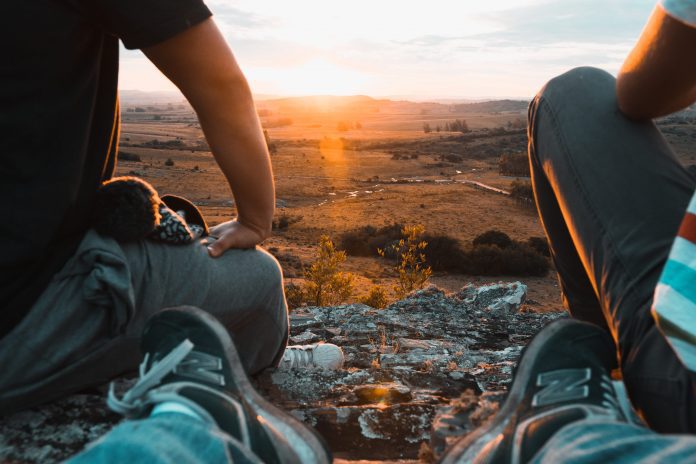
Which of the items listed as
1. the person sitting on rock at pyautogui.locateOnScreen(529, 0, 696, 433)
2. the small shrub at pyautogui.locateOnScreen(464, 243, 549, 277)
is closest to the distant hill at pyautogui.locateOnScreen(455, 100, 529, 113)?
the small shrub at pyautogui.locateOnScreen(464, 243, 549, 277)

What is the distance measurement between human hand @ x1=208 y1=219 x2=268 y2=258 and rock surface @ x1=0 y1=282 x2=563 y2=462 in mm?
519

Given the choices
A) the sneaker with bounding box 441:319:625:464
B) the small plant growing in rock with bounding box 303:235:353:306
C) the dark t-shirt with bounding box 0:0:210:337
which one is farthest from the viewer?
the small plant growing in rock with bounding box 303:235:353:306

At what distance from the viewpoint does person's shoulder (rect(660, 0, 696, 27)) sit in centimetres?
114

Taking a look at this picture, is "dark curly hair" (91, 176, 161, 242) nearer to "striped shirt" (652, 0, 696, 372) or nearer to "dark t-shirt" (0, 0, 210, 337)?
"dark t-shirt" (0, 0, 210, 337)

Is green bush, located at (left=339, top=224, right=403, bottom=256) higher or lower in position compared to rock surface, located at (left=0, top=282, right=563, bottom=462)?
lower

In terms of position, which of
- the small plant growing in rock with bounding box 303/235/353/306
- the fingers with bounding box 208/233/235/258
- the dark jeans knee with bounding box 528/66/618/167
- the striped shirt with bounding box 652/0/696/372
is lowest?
the small plant growing in rock with bounding box 303/235/353/306

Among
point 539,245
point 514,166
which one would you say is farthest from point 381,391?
point 514,166

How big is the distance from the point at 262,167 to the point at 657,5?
1079mm

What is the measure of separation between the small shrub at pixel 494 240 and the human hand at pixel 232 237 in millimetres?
14746

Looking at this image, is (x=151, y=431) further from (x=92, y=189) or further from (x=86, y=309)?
(x=92, y=189)

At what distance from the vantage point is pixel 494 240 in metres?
16.3

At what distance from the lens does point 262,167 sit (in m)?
1.76

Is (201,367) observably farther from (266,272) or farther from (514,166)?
(514,166)

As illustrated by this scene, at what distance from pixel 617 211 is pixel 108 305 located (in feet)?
4.11
